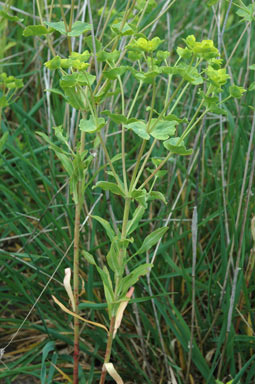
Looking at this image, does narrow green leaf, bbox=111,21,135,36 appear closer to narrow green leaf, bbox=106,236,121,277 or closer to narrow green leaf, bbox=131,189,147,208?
narrow green leaf, bbox=131,189,147,208

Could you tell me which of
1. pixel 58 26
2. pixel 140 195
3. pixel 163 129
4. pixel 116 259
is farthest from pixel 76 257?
pixel 58 26

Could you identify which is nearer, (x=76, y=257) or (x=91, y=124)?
(x=91, y=124)

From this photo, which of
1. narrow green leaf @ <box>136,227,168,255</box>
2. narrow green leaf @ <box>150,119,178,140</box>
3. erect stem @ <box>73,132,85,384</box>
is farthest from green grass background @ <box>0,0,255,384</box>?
narrow green leaf @ <box>150,119,178,140</box>

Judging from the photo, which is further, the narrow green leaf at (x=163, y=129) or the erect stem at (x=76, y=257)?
the erect stem at (x=76, y=257)

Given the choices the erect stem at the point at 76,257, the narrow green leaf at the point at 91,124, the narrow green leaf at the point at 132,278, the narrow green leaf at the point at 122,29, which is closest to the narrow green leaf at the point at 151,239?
the narrow green leaf at the point at 132,278

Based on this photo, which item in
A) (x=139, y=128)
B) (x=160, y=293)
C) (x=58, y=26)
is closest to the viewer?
(x=139, y=128)

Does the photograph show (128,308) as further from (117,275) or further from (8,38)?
(8,38)

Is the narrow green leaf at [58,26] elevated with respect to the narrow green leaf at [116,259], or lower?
elevated

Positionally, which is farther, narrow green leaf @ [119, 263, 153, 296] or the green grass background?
the green grass background

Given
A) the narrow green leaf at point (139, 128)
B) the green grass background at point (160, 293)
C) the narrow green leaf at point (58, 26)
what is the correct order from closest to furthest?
the narrow green leaf at point (139, 128), the narrow green leaf at point (58, 26), the green grass background at point (160, 293)

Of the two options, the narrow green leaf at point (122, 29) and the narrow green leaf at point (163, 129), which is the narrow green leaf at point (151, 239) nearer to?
the narrow green leaf at point (163, 129)

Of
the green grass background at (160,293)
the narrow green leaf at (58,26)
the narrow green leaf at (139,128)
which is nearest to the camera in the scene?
the narrow green leaf at (139,128)

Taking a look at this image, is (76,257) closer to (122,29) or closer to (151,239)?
(151,239)

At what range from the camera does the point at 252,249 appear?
4.09 ft
